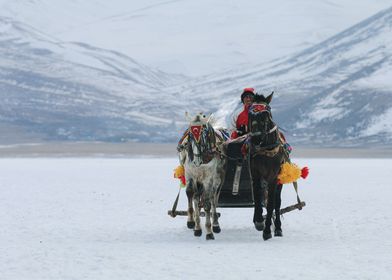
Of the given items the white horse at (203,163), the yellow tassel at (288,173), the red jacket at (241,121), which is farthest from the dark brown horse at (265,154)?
the red jacket at (241,121)

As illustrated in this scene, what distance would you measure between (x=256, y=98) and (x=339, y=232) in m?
3.50

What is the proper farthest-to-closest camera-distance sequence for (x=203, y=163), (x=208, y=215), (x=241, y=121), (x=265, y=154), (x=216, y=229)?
(x=241, y=121)
(x=216, y=229)
(x=208, y=215)
(x=203, y=163)
(x=265, y=154)

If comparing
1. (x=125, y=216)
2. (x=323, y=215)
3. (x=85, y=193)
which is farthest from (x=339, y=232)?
(x=85, y=193)

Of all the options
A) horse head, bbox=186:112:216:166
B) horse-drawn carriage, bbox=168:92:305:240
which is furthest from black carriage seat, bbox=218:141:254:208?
horse head, bbox=186:112:216:166

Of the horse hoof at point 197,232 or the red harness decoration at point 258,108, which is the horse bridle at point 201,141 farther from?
the horse hoof at point 197,232

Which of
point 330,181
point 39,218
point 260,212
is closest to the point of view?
point 260,212

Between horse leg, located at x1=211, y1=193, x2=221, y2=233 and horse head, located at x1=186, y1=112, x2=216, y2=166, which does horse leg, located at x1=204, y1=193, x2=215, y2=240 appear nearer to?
horse leg, located at x1=211, y1=193, x2=221, y2=233

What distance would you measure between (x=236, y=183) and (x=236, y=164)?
393 mm

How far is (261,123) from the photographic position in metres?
14.6

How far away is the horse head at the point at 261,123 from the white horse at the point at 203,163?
0.90m

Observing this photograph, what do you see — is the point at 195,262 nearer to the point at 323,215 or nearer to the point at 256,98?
the point at 256,98

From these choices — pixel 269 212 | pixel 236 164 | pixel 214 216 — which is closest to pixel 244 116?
pixel 236 164

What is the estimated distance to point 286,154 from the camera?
15688 millimetres

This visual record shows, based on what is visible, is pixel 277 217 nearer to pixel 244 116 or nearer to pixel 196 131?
pixel 244 116
